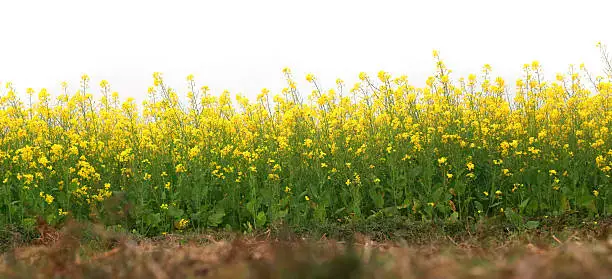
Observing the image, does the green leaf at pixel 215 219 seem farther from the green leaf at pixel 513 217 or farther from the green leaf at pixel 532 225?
the green leaf at pixel 532 225

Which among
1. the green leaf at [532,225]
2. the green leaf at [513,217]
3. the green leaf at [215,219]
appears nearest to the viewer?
the green leaf at [532,225]

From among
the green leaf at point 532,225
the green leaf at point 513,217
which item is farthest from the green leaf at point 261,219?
the green leaf at point 532,225

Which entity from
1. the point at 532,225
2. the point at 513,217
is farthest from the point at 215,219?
the point at 532,225

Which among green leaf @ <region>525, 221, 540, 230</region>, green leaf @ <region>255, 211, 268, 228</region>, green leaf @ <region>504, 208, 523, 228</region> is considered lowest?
green leaf @ <region>525, 221, 540, 230</region>

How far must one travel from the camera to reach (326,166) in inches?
262

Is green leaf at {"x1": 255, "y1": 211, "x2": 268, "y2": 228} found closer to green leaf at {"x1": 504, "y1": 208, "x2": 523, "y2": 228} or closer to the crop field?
the crop field

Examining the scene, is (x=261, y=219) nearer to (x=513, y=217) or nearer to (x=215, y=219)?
(x=215, y=219)

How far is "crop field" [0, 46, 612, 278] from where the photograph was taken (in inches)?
246

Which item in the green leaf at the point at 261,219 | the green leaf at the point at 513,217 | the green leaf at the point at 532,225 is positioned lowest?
the green leaf at the point at 532,225

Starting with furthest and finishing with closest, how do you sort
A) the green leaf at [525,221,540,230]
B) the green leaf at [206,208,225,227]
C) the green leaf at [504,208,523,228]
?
the green leaf at [206,208,225,227] → the green leaf at [504,208,523,228] → the green leaf at [525,221,540,230]

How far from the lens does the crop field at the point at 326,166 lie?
6.25m

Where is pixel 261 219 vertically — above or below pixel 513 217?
above

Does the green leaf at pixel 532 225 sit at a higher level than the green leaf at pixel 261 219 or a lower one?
lower

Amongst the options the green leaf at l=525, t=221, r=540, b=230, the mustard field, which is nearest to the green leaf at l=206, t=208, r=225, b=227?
the mustard field
